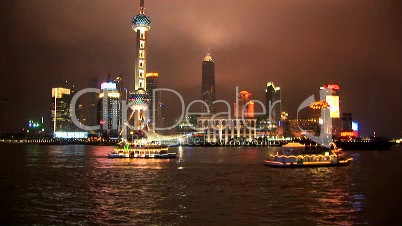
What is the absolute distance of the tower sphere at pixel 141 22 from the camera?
134375 mm

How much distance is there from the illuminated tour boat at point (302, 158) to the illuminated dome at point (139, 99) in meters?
79.4

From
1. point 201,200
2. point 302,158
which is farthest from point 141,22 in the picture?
point 201,200

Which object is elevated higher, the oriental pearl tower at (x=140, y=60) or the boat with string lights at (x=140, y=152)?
the oriental pearl tower at (x=140, y=60)

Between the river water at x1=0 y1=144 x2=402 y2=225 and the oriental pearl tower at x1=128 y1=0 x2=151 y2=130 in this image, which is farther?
the oriental pearl tower at x1=128 y1=0 x2=151 y2=130

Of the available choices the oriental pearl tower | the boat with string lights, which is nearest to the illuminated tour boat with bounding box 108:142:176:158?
the boat with string lights

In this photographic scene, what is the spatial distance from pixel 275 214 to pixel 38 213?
537 inches

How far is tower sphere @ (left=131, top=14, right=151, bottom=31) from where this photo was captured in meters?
134

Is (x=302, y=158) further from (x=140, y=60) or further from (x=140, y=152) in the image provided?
(x=140, y=60)

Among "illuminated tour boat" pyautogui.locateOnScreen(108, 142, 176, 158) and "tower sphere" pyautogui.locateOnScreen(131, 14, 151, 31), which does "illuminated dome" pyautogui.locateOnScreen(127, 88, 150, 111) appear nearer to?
"tower sphere" pyautogui.locateOnScreen(131, 14, 151, 31)

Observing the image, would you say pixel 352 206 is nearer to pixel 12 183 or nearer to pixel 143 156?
pixel 12 183

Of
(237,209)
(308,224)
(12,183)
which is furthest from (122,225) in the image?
(12,183)

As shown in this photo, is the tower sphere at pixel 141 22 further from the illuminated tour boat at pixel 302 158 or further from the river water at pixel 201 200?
the river water at pixel 201 200

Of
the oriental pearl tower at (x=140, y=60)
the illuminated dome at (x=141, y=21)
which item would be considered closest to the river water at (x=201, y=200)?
the oriental pearl tower at (x=140, y=60)

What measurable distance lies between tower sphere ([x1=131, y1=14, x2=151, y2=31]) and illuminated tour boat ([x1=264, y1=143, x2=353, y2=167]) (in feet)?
271
